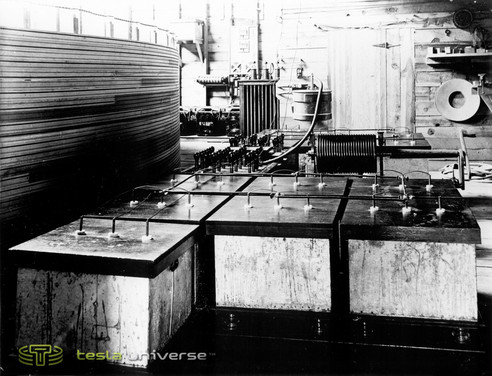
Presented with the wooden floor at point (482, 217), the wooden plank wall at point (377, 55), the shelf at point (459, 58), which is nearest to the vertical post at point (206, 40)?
the wooden plank wall at point (377, 55)

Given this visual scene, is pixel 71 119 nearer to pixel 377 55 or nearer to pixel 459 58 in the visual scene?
pixel 377 55

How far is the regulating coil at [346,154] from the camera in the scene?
600cm

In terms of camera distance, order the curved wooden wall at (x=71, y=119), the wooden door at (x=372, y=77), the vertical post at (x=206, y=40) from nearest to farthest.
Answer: the curved wooden wall at (x=71, y=119) → the wooden door at (x=372, y=77) → the vertical post at (x=206, y=40)

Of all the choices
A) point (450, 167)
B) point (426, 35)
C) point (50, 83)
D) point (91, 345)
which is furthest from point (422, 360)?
point (426, 35)

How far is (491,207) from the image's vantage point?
21.7 ft

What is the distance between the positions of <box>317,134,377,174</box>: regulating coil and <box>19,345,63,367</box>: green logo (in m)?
3.86

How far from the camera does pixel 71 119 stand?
4195 millimetres

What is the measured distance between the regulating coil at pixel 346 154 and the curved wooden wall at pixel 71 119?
179 cm

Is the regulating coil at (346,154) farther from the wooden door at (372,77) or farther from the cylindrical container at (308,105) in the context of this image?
the wooden door at (372,77)

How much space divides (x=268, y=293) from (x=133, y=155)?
2.45 m

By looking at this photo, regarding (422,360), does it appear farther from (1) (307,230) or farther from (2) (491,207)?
(2) (491,207)

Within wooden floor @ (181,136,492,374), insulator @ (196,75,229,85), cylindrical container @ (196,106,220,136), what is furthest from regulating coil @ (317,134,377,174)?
insulator @ (196,75,229,85)

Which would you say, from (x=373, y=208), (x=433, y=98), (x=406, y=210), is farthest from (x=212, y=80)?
(x=406, y=210)

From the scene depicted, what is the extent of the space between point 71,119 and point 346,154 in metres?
2.98
